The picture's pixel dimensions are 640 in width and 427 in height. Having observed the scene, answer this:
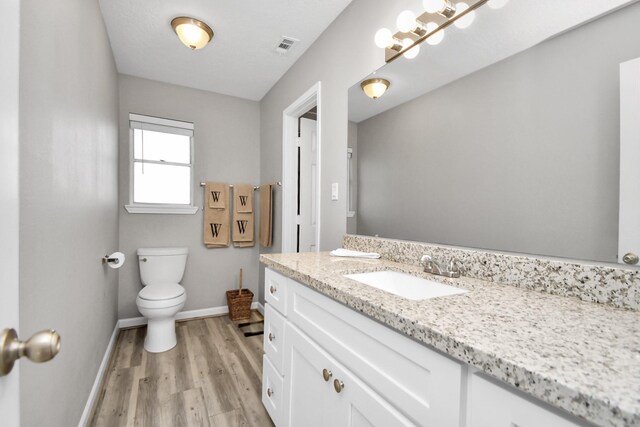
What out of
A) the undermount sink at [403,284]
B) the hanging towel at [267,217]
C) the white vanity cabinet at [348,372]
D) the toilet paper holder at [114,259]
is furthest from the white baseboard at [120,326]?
the undermount sink at [403,284]

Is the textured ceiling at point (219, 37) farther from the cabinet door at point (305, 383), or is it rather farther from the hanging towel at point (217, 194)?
the cabinet door at point (305, 383)

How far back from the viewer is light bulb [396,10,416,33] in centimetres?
133

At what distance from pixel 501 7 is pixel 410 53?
0.42m

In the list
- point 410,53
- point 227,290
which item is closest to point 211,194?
point 227,290

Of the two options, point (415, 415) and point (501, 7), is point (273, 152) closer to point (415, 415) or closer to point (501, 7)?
point (501, 7)

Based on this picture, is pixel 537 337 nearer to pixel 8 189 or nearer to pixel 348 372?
pixel 348 372

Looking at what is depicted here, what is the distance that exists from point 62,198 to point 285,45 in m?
1.82

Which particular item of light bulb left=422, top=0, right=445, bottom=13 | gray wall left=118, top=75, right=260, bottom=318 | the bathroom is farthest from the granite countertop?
gray wall left=118, top=75, right=260, bottom=318

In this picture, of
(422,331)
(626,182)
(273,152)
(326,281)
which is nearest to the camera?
(422,331)

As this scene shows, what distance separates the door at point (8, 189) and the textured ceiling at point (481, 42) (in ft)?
4.20

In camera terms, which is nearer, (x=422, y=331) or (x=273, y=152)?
(x=422, y=331)

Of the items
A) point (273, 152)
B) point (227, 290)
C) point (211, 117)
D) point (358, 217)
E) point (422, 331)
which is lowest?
point (227, 290)

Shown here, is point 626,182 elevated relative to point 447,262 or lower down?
elevated

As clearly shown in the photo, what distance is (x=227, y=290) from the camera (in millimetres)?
3166
